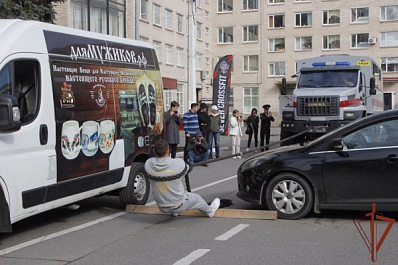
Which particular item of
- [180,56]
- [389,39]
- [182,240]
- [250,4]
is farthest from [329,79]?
[250,4]

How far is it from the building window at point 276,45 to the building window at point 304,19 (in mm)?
2372

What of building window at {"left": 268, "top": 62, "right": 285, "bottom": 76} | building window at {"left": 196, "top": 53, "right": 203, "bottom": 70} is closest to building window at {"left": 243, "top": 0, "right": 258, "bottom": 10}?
building window at {"left": 268, "top": 62, "right": 285, "bottom": 76}

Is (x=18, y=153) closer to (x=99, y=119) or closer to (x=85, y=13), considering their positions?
(x=99, y=119)

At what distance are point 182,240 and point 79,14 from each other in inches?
1005

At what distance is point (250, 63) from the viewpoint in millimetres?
55188

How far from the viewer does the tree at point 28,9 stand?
12742 mm

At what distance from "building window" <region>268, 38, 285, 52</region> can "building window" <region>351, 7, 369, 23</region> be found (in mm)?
7365

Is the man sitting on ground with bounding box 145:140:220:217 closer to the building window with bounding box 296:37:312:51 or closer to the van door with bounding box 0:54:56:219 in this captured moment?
the van door with bounding box 0:54:56:219

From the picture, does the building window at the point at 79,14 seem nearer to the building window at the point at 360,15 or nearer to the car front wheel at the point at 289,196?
the car front wheel at the point at 289,196

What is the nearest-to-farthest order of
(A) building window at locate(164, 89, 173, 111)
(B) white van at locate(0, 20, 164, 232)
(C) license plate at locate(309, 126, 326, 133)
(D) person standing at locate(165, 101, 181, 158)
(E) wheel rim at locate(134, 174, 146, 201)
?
(B) white van at locate(0, 20, 164, 232) → (E) wheel rim at locate(134, 174, 146, 201) → (D) person standing at locate(165, 101, 181, 158) → (C) license plate at locate(309, 126, 326, 133) → (A) building window at locate(164, 89, 173, 111)

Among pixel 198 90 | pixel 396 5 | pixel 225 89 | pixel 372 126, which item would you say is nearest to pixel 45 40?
pixel 372 126

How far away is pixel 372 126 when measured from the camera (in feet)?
23.7

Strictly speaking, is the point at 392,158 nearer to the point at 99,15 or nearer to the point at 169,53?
the point at 99,15

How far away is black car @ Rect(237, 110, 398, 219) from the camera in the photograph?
6973mm
